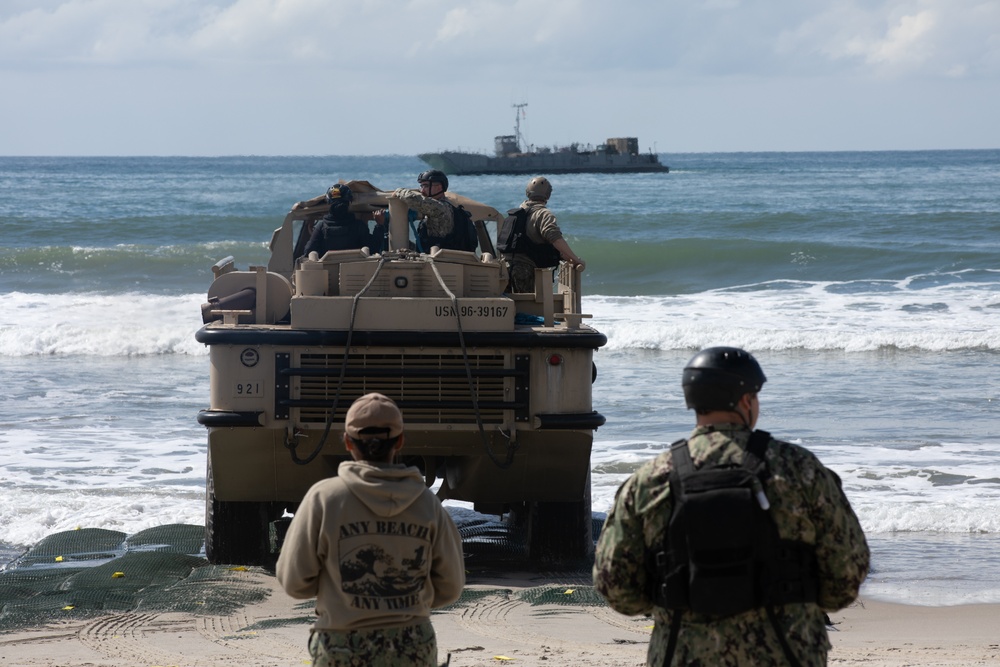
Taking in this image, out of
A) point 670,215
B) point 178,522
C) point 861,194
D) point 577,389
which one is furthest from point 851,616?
point 861,194

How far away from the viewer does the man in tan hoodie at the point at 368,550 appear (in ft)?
11.5

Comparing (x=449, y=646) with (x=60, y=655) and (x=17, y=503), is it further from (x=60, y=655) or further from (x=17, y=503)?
(x=17, y=503)

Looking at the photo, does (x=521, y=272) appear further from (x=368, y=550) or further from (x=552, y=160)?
(x=552, y=160)

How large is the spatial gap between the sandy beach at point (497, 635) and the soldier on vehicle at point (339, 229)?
203 centimetres

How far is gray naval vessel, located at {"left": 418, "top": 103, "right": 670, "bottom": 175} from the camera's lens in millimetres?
92562

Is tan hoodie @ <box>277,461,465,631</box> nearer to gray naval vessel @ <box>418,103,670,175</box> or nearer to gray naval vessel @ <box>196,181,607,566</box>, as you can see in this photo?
gray naval vessel @ <box>196,181,607,566</box>

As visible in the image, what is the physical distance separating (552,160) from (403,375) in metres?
87.1

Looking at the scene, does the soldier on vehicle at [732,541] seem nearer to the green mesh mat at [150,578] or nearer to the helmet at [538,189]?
the green mesh mat at [150,578]

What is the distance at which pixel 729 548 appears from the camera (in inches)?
121

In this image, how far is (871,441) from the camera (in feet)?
36.8

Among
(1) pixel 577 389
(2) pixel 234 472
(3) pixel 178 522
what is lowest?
(3) pixel 178 522

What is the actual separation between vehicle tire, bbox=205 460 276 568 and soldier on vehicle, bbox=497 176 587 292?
6.42 feet

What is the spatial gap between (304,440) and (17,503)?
3113 millimetres

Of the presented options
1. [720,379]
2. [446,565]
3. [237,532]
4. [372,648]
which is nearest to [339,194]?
[237,532]
